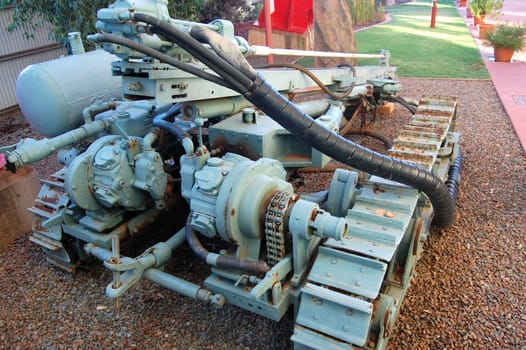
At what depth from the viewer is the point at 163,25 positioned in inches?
78.7

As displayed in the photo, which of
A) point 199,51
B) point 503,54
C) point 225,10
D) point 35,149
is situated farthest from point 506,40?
point 35,149

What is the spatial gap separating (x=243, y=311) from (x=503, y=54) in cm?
1101

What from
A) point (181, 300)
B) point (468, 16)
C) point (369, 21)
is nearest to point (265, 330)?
point (181, 300)

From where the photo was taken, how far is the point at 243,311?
3156 millimetres

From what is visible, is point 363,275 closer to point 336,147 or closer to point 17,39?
point 336,147

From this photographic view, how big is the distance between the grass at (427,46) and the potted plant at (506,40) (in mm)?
509

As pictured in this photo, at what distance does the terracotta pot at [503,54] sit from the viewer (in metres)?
11.2

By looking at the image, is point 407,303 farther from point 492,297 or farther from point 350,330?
point 350,330

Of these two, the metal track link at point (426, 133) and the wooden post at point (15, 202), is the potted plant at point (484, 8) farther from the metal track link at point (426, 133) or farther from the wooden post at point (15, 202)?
the wooden post at point (15, 202)

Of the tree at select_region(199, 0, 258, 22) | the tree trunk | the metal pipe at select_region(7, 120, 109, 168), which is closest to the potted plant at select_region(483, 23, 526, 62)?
the tree trunk

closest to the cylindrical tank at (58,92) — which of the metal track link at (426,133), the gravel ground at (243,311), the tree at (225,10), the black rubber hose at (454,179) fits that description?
the gravel ground at (243,311)

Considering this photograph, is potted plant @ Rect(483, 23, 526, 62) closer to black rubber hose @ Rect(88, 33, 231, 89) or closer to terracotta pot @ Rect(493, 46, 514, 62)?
terracotta pot @ Rect(493, 46, 514, 62)

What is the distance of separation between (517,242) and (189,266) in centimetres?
282

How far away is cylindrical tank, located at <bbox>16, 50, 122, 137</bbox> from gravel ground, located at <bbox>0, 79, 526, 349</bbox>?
1235 millimetres
